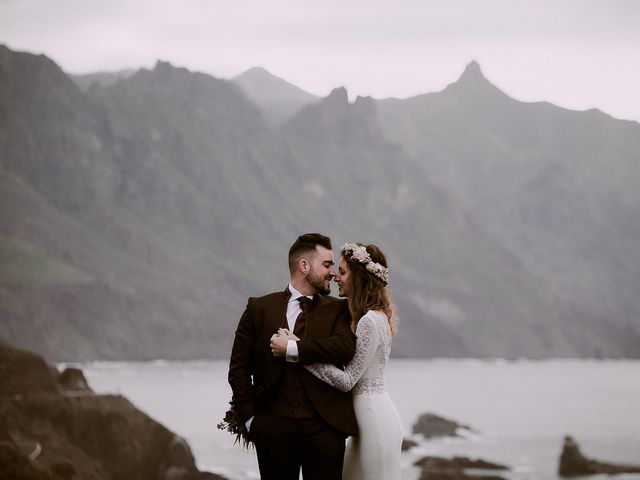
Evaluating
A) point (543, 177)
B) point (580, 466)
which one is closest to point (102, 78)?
point (543, 177)

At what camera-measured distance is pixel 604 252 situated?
75188 millimetres

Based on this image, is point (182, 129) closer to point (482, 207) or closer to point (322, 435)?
point (482, 207)

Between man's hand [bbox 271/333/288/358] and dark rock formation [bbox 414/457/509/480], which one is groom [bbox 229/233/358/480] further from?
dark rock formation [bbox 414/457/509/480]

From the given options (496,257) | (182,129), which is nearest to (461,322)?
(496,257)

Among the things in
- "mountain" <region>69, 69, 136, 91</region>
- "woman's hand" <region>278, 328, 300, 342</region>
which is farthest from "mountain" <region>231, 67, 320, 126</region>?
"woman's hand" <region>278, 328, 300, 342</region>

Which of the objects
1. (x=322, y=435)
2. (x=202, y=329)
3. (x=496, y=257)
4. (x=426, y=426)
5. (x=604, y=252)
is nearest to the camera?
(x=322, y=435)

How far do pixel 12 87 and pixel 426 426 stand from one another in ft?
147

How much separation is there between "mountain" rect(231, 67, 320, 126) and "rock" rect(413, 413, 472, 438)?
27421mm

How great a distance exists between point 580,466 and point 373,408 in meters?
42.5

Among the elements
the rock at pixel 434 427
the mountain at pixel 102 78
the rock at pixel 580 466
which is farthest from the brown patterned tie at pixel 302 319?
the mountain at pixel 102 78

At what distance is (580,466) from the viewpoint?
45.3 meters

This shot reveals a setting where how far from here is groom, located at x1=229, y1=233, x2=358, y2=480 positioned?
490 centimetres

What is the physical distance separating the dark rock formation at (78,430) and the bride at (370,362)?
2375 centimetres

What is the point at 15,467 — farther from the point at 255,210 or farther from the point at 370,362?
the point at 255,210
